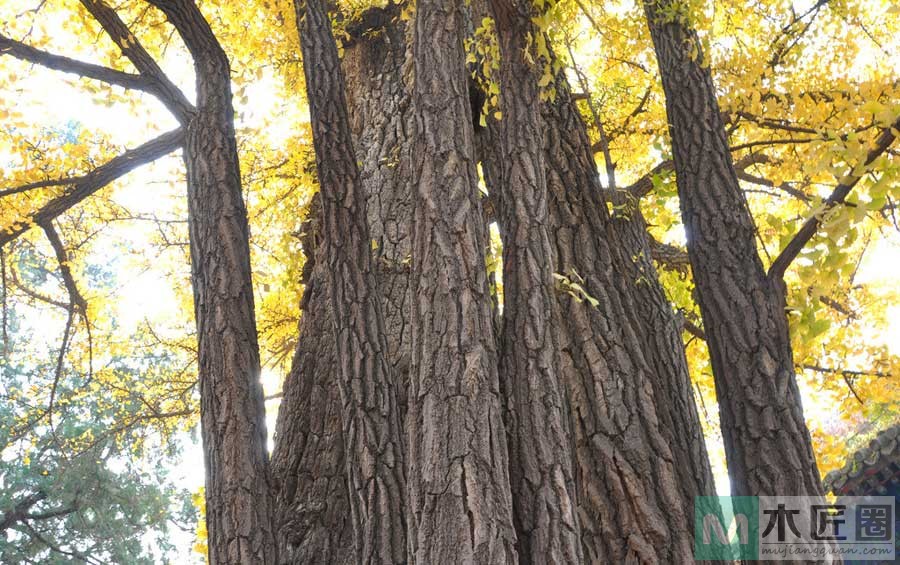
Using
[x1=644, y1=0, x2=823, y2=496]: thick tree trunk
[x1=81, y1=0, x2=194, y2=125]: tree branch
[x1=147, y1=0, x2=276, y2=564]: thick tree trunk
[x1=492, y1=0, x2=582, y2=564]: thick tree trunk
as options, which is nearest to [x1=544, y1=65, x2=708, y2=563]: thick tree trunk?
[x1=644, y1=0, x2=823, y2=496]: thick tree trunk

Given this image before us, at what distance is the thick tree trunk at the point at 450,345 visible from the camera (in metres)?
1.87

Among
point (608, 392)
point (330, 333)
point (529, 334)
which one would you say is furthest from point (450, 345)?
point (330, 333)

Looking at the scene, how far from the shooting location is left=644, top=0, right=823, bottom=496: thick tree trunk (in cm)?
217

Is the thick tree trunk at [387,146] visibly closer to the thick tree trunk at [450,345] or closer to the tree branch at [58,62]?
the thick tree trunk at [450,345]

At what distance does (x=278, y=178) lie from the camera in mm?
6180

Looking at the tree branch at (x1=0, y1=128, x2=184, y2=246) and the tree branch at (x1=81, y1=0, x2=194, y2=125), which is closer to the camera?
the tree branch at (x1=81, y1=0, x2=194, y2=125)

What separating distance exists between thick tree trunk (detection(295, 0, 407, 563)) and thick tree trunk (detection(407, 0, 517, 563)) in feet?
0.55

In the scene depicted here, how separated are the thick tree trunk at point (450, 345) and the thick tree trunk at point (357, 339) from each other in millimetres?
168

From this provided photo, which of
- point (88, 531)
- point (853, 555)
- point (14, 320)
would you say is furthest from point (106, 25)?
point (14, 320)

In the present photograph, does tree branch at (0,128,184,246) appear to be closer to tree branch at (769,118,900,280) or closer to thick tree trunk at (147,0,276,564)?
thick tree trunk at (147,0,276,564)

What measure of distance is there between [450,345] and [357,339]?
0.42 meters

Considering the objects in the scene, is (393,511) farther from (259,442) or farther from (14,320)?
A: (14,320)

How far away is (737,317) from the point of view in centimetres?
232

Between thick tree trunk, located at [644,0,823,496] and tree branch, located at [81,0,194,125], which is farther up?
tree branch, located at [81,0,194,125]
